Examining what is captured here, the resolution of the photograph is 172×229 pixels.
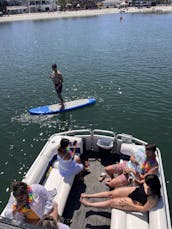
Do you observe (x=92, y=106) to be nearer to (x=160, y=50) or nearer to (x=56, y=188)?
(x=56, y=188)

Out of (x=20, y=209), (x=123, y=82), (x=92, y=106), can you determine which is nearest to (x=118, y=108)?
(x=92, y=106)

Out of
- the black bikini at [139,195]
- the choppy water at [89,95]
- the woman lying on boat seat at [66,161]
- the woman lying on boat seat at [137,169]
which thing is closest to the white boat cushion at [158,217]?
the black bikini at [139,195]

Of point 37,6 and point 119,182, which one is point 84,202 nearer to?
point 119,182

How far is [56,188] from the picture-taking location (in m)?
7.32

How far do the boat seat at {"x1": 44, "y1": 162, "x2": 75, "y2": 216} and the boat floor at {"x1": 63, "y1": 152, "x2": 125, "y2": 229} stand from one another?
38 cm

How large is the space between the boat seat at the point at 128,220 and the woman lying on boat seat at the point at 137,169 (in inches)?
45.0

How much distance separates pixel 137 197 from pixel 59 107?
1036 cm

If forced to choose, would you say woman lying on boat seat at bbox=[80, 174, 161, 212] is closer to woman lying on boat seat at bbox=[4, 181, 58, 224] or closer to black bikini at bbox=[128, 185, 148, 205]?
black bikini at bbox=[128, 185, 148, 205]

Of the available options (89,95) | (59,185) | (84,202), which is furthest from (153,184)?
(89,95)

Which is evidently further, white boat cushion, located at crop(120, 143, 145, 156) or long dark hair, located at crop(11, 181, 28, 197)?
white boat cushion, located at crop(120, 143, 145, 156)

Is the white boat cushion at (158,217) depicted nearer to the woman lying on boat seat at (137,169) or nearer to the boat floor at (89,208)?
the woman lying on boat seat at (137,169)

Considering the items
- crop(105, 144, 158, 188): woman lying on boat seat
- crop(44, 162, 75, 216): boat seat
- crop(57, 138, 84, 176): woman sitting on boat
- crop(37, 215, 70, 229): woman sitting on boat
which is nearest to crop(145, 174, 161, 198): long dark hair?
crop(105, 144, 158, 188): woman lying on boat seat

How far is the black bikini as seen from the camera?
6.16m

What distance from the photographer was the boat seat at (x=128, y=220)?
579cm
